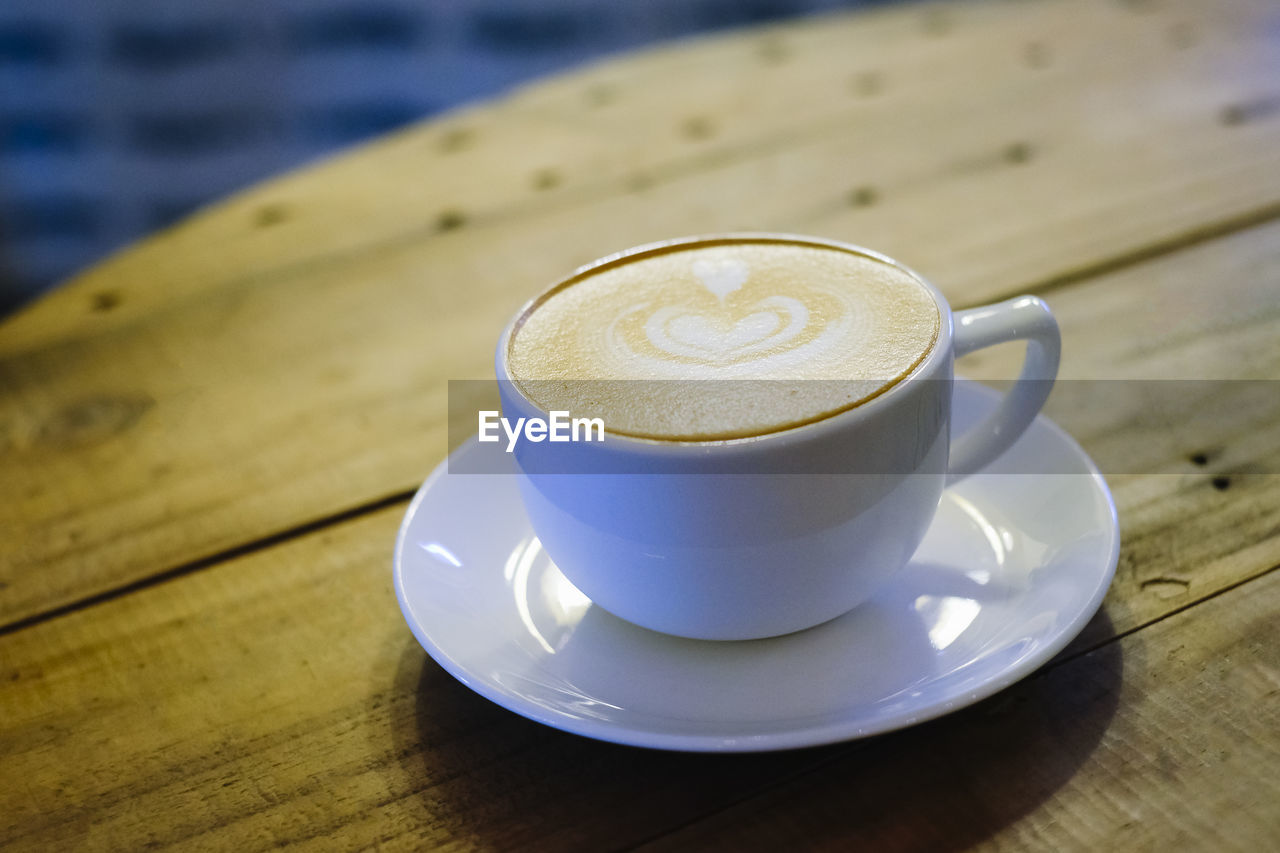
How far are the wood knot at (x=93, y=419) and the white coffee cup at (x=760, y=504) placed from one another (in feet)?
1.16

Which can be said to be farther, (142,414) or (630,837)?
(142,414)

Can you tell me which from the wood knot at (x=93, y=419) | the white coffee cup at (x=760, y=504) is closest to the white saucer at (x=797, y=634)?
the white coffee cup at (x=760, y=504)

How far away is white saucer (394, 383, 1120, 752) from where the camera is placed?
414mm

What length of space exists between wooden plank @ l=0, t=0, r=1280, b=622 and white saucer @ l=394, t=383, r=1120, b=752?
13 centimetres

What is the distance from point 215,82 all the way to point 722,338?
2.08 m

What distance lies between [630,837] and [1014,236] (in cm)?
57

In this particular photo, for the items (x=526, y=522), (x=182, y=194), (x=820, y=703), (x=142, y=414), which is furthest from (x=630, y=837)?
(x=182, y=194)

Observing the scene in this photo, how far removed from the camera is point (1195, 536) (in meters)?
0.52

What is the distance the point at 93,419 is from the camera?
72 cm

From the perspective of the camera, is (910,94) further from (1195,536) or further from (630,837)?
(630,837)

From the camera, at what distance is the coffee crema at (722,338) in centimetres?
42

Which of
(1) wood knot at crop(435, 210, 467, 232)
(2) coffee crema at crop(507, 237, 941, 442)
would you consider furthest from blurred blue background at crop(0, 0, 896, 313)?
(2) coffee crema at crop(507, 237, 941, 442)

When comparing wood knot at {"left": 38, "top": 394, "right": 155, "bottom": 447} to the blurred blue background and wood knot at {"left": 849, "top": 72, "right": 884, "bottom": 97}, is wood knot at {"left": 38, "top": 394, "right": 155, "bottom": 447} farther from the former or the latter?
the blurred blue background

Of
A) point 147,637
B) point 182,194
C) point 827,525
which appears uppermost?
point 827,525
